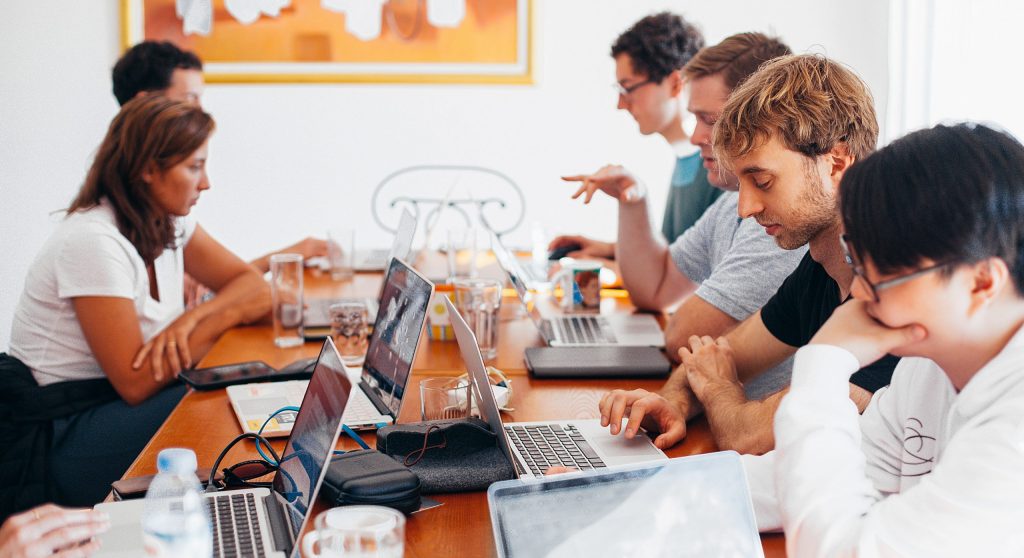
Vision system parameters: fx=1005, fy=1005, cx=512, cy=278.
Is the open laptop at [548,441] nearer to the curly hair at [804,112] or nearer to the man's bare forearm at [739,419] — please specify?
the man's bare forearm at [739,419]

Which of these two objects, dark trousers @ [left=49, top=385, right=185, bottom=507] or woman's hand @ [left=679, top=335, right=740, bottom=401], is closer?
woman's hand @ [left=679, top=335, right=740, bottom=401]

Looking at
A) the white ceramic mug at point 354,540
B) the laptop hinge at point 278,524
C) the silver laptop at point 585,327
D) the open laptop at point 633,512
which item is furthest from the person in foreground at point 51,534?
the silver laptop at point 585,327

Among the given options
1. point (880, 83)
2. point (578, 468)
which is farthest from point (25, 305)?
point (880, 83)

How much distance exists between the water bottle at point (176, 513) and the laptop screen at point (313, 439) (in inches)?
4.2

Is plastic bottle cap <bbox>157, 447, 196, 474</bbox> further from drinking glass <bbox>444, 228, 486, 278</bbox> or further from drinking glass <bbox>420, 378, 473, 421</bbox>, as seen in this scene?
drinking glass <bbox>444, 228, 486, 278</bbox>

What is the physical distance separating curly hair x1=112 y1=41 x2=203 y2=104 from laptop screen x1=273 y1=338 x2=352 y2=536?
7.69ft

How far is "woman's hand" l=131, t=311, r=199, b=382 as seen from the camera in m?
2.25

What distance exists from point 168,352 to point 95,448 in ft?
0.85

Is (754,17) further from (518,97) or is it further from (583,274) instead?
(583,274)

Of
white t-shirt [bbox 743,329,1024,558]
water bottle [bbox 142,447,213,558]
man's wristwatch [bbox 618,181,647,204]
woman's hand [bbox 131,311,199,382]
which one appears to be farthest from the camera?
man's wristwatch [bbox 618,181,647,204]

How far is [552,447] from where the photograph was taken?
59.9 inches

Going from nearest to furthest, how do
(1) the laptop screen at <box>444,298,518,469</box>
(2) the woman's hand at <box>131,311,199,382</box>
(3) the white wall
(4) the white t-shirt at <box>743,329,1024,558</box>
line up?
(4) the white t-shirt at <box>743,329,1024,558</box> → (1) the laptop screen at <box>444,298,518,469</box> → (2) the woman's hand at <box>131,311,199,382</box> → (3) the white wall

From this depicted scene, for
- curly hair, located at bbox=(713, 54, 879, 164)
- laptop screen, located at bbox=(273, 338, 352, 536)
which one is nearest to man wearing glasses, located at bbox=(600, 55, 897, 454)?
curly hair, located at bbox=(713, 54, 879, 164)

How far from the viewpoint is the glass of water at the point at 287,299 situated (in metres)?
2.31
